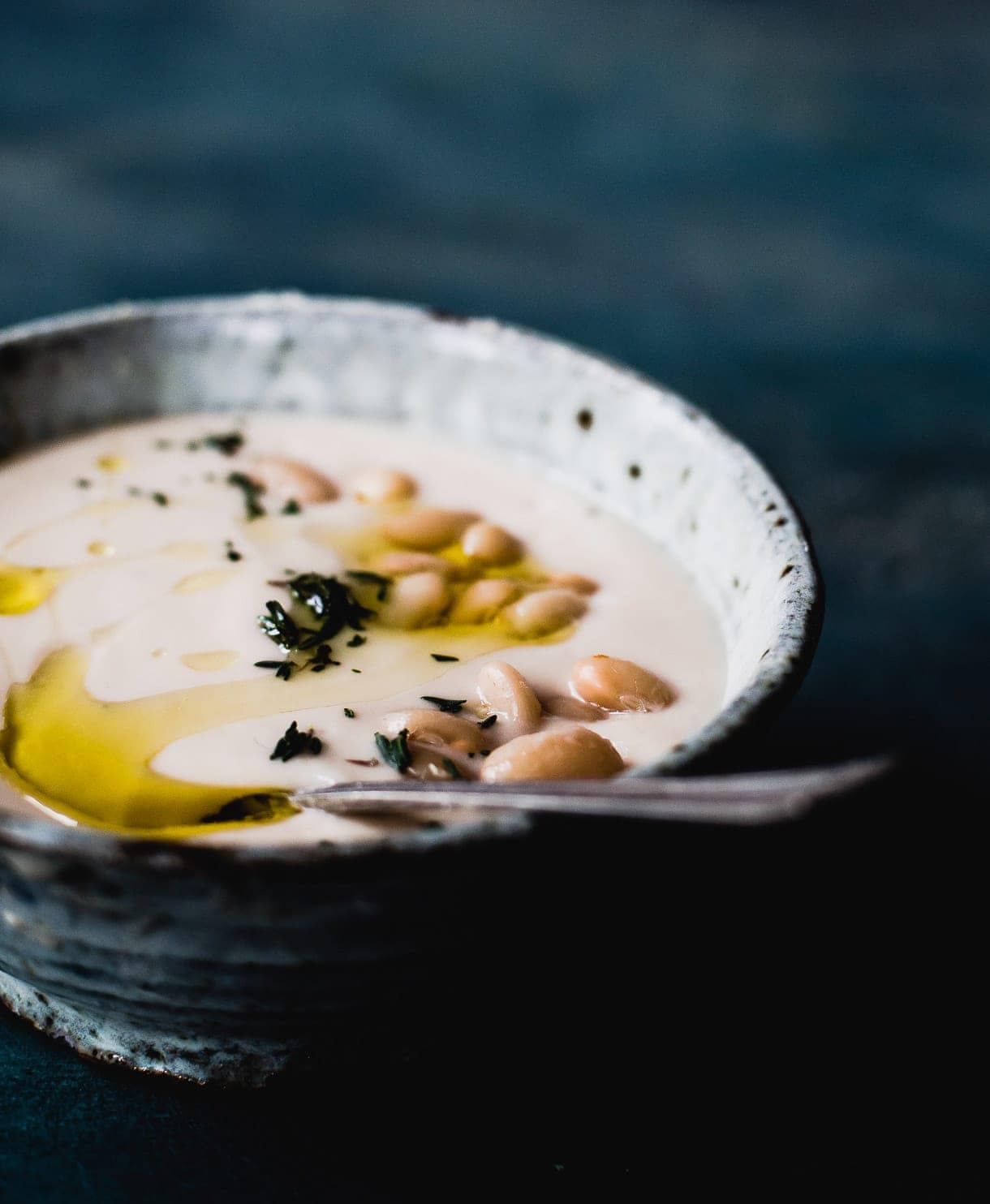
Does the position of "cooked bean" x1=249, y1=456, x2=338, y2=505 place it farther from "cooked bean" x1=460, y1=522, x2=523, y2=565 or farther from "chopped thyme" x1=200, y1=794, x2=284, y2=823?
"chopped thyme" x1=200, y1=794, x2=284, y2=823

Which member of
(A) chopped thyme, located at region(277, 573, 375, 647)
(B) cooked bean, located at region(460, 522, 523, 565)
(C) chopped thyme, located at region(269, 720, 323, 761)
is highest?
(B) cooked bean, located at region(460, 522, 523, 565)

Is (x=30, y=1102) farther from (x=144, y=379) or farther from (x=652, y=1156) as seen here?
(x=144, y=379)

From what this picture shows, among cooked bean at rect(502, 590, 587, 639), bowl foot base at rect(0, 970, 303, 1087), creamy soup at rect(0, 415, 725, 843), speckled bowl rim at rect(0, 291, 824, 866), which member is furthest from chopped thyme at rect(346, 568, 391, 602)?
bowl foot base at rect(0, 970, 303, 1087)

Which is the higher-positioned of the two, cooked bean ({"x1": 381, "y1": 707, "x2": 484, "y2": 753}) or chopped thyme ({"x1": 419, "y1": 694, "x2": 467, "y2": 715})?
chopped thyme ({"x1": 419, "y1": 694, "x2": 467, "y2": 715})

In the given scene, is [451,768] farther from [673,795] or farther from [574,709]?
[673,795]

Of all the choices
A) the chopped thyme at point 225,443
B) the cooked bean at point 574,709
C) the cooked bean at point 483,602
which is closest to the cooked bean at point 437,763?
the cooked bean at point 574,709

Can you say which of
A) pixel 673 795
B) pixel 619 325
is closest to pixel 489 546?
pixel 673 795
